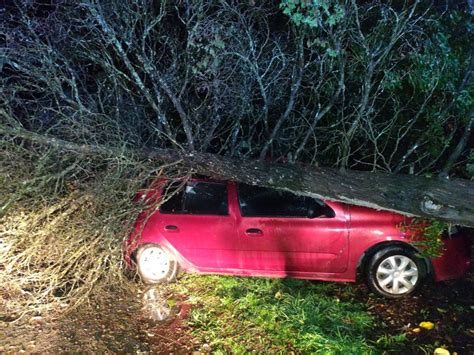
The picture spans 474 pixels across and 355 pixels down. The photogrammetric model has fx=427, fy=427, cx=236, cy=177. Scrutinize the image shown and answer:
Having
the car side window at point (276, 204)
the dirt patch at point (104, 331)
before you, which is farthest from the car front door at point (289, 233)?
the dirt patch at point (104, 331)

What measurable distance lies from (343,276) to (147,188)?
8.33 feet

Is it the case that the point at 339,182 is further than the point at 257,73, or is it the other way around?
the point at 257,73

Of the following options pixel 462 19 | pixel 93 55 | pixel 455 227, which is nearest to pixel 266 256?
pixel 455 227

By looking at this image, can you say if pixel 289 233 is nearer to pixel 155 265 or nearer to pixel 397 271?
pixel 397 271

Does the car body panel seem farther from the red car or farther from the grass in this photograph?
the grass

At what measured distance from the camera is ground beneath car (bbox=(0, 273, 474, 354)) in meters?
4.17

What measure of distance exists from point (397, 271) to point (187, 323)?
2424 mm

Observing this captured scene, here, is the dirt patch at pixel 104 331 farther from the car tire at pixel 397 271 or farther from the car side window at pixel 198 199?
the car tire at pixel 397 271

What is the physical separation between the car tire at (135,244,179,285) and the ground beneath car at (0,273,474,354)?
0.55 feet

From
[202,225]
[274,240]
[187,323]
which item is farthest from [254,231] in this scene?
[187,323]

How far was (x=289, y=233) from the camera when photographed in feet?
16.5

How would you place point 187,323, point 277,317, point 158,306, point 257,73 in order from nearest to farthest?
point 277,317
point 187,323
point 158,306
point 257,73

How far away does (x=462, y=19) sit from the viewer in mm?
5305

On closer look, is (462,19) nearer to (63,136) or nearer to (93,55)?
(93,55)
